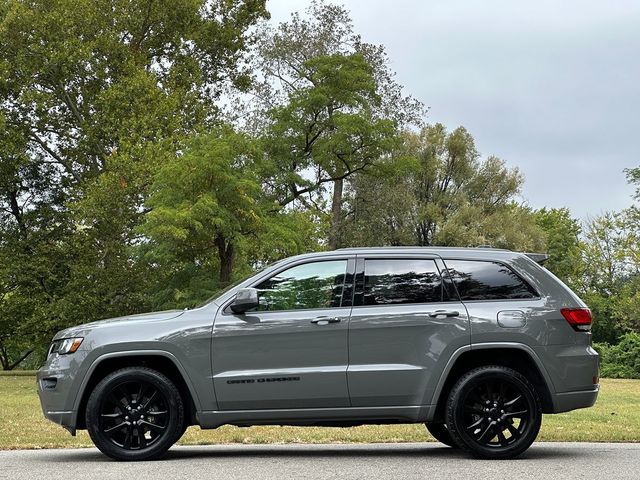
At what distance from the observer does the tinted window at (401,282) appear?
28.7ft

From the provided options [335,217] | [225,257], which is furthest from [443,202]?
[225,257]

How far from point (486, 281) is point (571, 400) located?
1.29m

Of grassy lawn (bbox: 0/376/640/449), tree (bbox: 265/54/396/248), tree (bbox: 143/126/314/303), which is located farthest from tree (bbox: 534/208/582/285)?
grassy lawn (bbox: 0/376/640/449)

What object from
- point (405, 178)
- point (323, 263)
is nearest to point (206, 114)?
point (405, 178)

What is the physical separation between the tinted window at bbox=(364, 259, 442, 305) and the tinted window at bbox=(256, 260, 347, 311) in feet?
0.87

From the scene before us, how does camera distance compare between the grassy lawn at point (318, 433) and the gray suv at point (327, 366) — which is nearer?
the gray suv at point (327, 366)

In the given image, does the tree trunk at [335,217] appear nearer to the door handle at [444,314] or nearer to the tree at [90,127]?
the tree at [90,127]

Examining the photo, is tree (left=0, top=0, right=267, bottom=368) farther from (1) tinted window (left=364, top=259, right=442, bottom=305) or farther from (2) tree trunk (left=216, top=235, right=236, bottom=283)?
(1) tinted window (left=364, top=259, right=442, bottom=305)

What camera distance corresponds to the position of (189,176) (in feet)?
92.5

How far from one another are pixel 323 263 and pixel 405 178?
49.5 meters

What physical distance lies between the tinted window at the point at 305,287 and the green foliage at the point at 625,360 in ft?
127

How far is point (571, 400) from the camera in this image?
8.64 metres

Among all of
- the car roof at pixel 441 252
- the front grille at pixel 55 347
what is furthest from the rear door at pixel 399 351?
the front grille at pixel 55 347

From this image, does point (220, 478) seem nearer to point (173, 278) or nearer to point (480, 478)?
point (480, 478)
